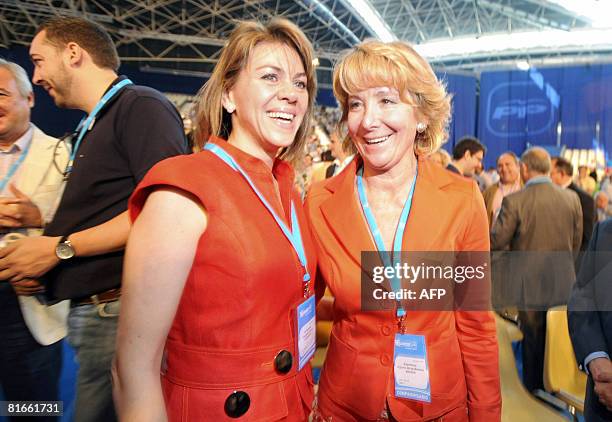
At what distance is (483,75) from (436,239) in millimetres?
11560

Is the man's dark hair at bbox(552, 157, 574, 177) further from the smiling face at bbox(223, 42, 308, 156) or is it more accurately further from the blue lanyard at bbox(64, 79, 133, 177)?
the blue lanyard at bbox(64, 79, 133, 177)

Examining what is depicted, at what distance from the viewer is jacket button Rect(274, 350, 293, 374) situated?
3.03 feet

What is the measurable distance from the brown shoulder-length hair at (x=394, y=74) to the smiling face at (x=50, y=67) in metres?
0.97

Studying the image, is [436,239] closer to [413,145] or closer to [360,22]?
[413,145]

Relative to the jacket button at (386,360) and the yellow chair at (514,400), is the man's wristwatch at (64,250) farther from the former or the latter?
the yellow chair at (514,400)

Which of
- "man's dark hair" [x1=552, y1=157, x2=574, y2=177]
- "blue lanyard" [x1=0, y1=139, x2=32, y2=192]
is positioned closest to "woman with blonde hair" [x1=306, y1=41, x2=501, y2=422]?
"blue lanyard" [x1=0, y1=139, x2=32, y2=192]

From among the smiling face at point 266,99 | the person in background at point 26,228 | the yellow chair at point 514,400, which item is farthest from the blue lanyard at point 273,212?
the yellow chair at point 514,400

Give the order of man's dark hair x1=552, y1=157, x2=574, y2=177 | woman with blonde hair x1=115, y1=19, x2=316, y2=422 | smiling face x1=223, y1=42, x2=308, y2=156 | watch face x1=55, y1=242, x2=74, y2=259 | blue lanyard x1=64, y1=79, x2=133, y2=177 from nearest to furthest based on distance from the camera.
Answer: woman with blonde hair x1=115, y1=19, x2=316, y2=422 < smiling face x1=223, y1=42, x2=308, y2=156 < watch face x1=55, y1=242, x2=74, y2=259 < blue lanyard x1=64, y1=79, x2=133, y2=177 < man's dark hair x1=552, y1=157, x2=574, y2=177

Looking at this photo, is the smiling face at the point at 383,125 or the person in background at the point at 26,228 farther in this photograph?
the person in background at the point at 26,228

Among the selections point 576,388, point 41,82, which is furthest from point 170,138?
point 576,388

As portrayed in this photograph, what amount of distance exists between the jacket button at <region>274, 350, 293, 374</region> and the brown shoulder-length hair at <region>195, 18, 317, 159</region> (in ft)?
2.01

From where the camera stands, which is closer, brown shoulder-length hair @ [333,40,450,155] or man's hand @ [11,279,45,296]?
brown shoulder-length hair @ [333,40,450,155]

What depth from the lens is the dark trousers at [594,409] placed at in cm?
134

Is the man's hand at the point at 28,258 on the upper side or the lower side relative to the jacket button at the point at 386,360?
upper
